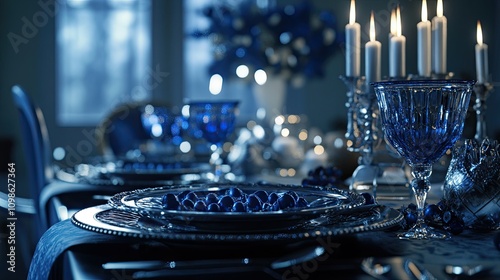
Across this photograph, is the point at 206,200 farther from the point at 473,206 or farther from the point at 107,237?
the point at 473,206

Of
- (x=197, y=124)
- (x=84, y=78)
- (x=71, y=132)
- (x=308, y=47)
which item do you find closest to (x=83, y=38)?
(x=84, y=78)

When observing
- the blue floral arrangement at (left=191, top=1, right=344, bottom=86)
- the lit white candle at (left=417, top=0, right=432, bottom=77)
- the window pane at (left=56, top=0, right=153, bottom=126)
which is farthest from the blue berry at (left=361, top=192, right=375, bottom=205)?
the window pane at (left=56, top=0, right=153, bottom=126)

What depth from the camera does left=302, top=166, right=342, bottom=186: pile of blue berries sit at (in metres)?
1.17

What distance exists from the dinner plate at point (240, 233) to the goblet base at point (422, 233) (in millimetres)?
19

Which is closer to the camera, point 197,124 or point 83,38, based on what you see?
point 197,124

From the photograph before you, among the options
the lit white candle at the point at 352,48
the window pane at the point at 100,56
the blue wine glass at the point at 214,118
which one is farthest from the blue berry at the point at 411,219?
the window pane at the point at 100,56

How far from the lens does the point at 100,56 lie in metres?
5.21

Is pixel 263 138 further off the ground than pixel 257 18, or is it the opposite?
pixel 257 18

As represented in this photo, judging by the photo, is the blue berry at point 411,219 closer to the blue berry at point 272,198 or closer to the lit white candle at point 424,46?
the blue berry at point 272,198

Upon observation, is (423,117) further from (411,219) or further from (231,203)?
(231,203)

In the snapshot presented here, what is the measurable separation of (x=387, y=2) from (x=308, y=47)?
1.09m

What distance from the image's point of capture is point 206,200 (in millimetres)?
788

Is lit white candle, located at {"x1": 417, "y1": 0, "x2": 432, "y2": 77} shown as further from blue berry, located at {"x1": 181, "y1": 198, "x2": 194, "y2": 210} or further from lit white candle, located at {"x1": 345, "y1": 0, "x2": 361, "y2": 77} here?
blue berry, located at {"x1": 181, "y1": 198, "x2": 194, "y2": 210}

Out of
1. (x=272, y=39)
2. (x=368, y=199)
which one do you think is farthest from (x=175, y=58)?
(x=368, y=199)
